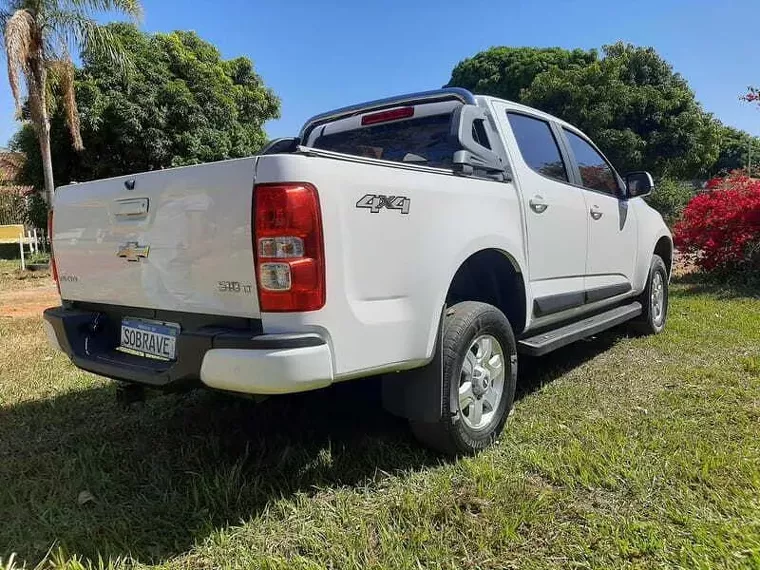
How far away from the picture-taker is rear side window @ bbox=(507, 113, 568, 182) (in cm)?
380

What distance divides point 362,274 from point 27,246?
25.0 m

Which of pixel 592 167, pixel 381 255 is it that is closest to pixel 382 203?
pixel 381 255

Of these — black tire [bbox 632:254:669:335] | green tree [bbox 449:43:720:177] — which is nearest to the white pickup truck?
black tire [bbox 632:254:669:335]

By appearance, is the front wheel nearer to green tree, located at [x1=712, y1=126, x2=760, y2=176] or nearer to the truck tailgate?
the truck tailgate

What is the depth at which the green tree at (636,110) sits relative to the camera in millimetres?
20328

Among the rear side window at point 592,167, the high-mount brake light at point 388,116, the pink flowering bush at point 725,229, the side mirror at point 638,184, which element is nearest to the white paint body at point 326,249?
the high-mount brake light at point 388,116

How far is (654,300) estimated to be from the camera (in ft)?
18.7

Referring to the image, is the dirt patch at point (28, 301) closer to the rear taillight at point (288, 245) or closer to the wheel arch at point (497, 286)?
the wheel arch at point (497, 286)

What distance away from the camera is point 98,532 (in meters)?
2.42

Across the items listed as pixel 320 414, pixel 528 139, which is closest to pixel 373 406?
pixel 320 414

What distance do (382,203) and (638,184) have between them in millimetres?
3437

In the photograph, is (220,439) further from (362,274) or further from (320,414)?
(362,274)

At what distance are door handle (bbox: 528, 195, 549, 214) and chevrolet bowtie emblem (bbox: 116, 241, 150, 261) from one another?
219 centimetres

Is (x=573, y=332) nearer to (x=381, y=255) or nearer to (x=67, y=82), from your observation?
(x=381, y=255)
